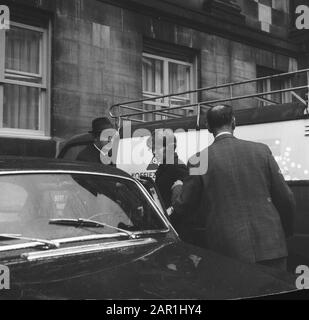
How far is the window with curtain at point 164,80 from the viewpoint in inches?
465

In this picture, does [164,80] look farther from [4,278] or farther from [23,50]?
[4,278]

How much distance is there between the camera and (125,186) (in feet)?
12.5

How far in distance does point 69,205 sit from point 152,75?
9.06 m

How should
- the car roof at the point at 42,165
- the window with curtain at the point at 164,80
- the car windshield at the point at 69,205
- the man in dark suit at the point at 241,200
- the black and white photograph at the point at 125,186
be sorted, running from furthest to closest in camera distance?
1. the window with curtain at the point at 164,80
2. the man in dark suit at the point at 241,200
3. the car roof at the point at 42,165
4. the car windshield at the point at 69,205
5. the black and white photograph at the point at 125,186

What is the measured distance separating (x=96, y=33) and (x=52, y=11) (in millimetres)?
1051

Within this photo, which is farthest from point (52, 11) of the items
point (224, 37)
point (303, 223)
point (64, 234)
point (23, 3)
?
point (64, 234)

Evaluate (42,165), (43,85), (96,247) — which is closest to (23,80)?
(43,85)

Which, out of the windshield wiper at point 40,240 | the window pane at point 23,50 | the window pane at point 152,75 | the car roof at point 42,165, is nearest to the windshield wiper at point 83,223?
A: the windshield wiper at point 40,240

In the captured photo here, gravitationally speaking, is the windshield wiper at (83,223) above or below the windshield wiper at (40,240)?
above

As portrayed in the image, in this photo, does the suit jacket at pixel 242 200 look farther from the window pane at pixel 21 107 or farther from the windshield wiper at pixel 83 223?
the window pane at pixel 21 107

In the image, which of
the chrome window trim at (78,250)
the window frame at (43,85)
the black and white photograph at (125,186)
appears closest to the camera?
the black and white photograph at (125,186)

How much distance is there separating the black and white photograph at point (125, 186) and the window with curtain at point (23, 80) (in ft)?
0.07

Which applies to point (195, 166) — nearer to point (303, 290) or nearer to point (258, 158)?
point (258, 158)
